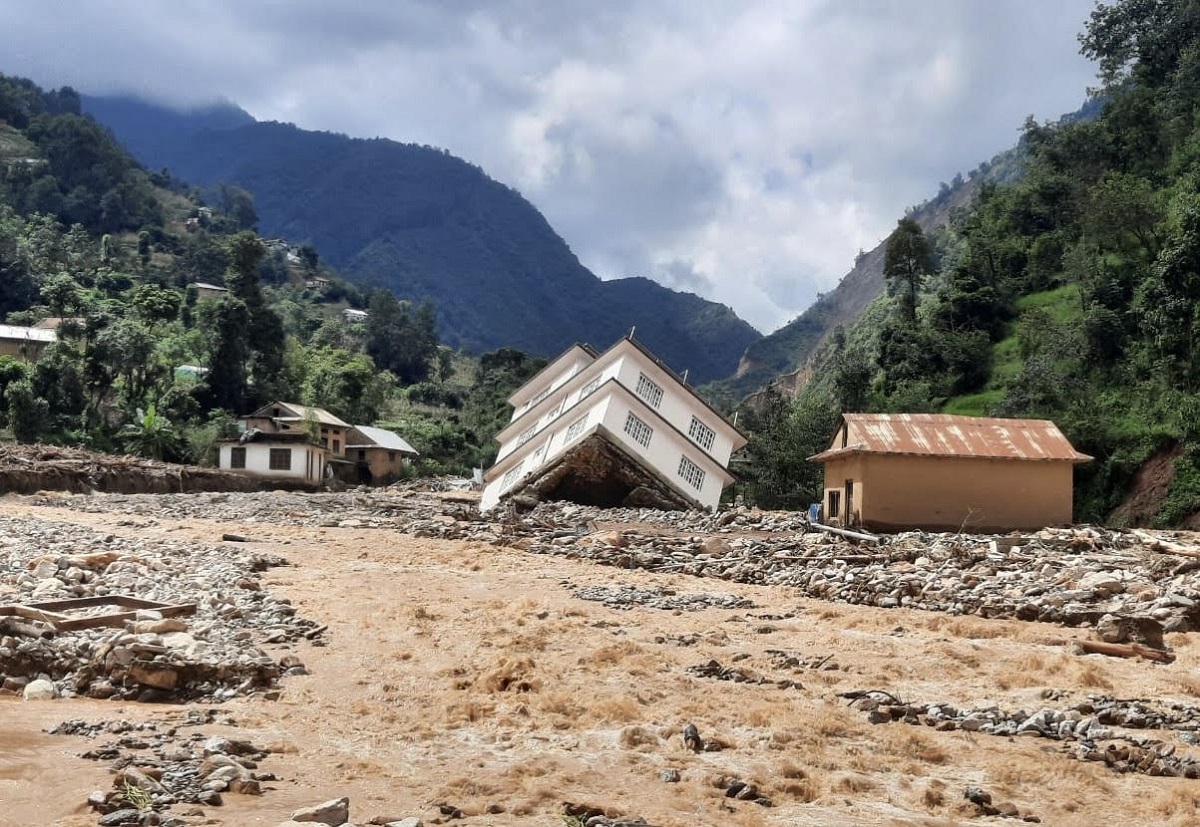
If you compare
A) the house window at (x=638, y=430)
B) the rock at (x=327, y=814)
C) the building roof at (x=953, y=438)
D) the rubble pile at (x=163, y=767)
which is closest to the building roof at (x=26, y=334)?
the house window at (x=638, y=430)

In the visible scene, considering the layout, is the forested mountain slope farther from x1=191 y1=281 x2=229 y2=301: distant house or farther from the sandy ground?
x1=191 y1=281 x2=229 y2=301: distant house

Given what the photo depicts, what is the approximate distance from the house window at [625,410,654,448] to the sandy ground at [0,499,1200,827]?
761 inches

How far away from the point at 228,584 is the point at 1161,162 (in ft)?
188

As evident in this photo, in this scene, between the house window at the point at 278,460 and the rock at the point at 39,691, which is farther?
the house window at the point at 278,460

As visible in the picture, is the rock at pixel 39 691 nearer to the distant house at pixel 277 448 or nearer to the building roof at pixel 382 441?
the distant house at pixel 277 448

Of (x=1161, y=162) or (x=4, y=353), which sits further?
(x=4, y=353)

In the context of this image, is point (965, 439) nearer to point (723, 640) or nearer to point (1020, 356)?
point (723, 640)

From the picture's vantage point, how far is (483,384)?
3501 inches

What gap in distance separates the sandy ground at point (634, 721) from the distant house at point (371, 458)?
165ft

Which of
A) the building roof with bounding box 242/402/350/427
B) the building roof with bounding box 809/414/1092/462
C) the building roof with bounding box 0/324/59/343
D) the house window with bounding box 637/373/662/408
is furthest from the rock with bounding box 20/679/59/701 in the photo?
the building roof with bounding box 0/324/59/343

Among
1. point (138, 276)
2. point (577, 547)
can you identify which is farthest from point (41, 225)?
point (577, 547)

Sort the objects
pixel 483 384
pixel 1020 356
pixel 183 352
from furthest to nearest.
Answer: pixel 483 384, pixel 183 352, pixel 1020 356

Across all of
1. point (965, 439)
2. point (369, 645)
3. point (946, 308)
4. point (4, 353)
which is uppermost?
point (946, 308)

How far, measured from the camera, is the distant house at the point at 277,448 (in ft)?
186
